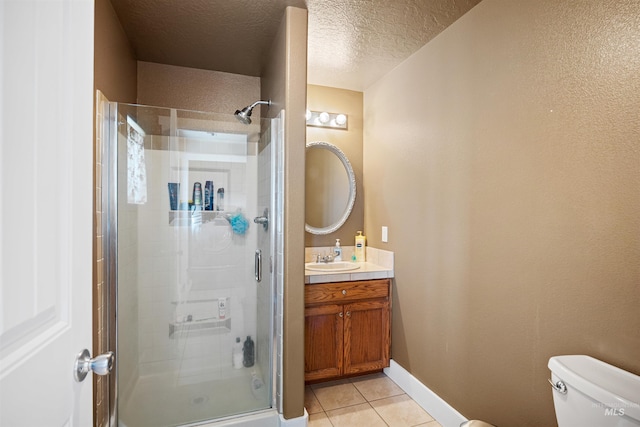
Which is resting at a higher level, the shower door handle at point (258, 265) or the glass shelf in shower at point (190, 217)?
the glass shelf in shower at point (190, 217)

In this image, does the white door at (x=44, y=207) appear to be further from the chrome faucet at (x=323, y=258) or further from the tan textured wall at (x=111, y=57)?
the chrome faucet at (x=323, y=258)

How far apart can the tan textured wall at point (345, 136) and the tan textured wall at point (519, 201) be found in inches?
25.8

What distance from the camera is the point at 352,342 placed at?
2.45 meters

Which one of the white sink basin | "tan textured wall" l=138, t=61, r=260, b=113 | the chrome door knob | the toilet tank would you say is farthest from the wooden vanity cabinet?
the chrome door knob

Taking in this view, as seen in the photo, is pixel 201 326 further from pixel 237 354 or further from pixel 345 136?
pixel 345 136

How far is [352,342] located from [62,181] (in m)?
2.26

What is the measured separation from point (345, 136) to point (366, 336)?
1775 mm

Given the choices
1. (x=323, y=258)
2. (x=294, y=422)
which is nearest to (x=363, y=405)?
(x=294, y=422)

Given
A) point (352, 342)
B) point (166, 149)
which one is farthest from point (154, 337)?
point (352, 342)

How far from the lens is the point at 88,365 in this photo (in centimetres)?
68

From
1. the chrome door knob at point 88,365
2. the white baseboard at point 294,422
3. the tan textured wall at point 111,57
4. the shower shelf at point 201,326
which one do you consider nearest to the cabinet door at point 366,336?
the white baseboard at point 294,422

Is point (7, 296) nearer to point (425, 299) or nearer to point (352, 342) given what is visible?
point (425, 299)

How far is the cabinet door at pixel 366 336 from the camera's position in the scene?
243cm

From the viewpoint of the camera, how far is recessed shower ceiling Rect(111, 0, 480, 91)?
1.83 meters
